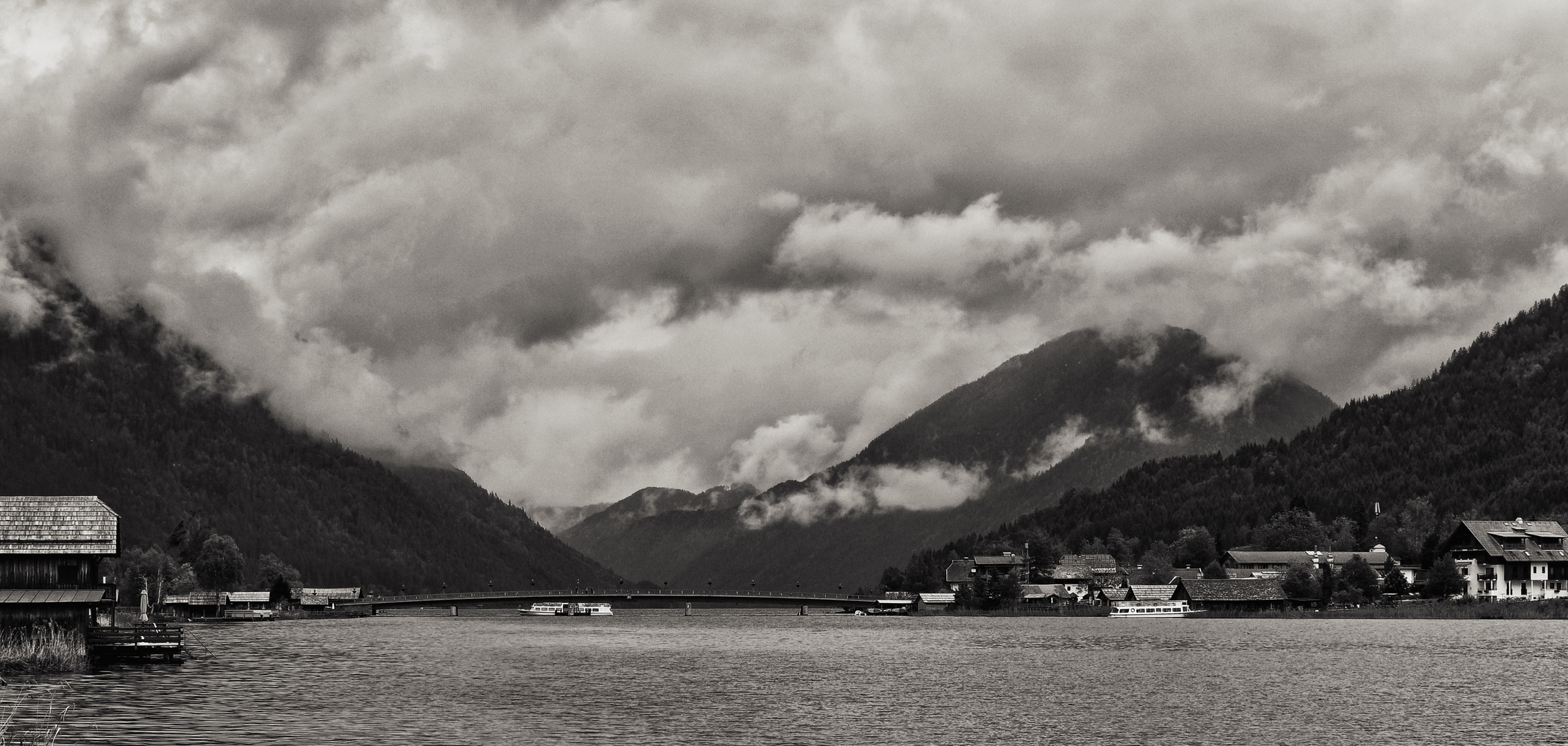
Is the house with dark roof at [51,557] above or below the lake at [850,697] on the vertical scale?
above

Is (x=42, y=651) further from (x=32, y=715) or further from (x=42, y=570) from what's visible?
(x=32, y=715)

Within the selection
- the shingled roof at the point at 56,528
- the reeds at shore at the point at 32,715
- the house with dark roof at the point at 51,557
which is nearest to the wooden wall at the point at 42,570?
the house with dark roof at the point at 51,557

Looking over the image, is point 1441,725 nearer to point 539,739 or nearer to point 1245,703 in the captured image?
point 1245,703

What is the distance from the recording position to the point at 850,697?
113 meters

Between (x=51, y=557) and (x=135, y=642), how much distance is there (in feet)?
42.8

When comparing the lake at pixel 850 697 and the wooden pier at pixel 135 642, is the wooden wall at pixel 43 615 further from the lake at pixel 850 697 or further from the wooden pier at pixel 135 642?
the lake at pixel 850 697

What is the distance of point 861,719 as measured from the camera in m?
97.4

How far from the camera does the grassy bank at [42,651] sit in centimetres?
11869

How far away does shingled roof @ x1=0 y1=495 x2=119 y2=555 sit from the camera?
125 meters

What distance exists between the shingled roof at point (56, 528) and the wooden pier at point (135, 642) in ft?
26.8

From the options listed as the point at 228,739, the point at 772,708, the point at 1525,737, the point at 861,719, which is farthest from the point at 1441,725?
the point at 228,739

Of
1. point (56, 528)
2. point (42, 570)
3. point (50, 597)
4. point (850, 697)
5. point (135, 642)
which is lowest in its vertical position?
point (850, 697)

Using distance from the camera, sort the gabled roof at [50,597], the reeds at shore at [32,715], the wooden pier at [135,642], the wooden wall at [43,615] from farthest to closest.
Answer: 1. the wooden pier at [135,642]
2. the wooden wall at [43,615]
3. the gabled roof at [50,597]
4. the reeds at shore at [32,715]

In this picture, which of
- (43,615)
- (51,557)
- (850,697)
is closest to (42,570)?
(51,557)
